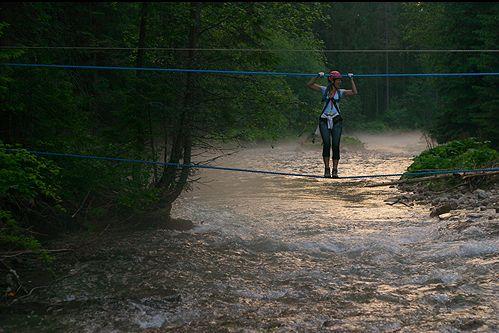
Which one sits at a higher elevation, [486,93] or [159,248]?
[486,93]

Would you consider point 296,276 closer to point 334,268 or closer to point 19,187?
point 334,268

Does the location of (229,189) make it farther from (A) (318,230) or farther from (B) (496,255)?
(B) (496,255)

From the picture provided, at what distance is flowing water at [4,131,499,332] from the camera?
7.23 meters

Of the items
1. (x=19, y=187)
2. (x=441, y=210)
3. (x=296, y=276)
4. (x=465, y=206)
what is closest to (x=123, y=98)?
(x=19, y=187)

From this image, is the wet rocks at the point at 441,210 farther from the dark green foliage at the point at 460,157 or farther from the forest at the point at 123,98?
the forest at the point at 123,98

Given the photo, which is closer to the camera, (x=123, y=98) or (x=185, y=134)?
(x=123, y=98)

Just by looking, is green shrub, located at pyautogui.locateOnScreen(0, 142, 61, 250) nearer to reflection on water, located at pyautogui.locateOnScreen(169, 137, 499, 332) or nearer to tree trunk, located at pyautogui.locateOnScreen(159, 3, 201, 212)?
reflection on water, located at pyautogui.locateOnScreen(169, 137, 499, 332)

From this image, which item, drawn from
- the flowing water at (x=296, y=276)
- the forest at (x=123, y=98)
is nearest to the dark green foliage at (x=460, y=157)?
the flowing water at (x=296, y=276)

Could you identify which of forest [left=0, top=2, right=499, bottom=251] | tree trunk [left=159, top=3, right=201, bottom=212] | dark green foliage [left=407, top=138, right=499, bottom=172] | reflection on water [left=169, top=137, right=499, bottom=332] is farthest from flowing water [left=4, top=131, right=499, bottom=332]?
dark green foliage [left=407, top=138, right=499, bottom=172]

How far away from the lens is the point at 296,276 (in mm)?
9016

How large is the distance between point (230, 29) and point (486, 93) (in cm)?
1190

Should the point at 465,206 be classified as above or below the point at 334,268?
above

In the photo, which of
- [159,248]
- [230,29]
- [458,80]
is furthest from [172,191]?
[458,80]

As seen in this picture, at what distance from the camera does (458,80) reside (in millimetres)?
23094
